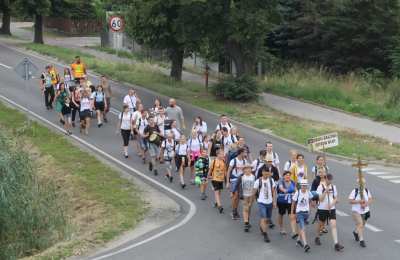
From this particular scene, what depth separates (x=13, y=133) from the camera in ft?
82.5

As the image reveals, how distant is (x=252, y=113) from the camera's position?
93.5 feet

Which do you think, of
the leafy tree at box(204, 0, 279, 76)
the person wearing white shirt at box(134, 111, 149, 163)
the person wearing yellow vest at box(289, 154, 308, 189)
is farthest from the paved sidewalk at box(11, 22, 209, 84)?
the person wearing yellow vest at box(289, 154, 308, 189)

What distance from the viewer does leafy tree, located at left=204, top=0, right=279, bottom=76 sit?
29.8m

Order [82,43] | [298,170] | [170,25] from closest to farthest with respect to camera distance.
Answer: [298,170], [170,25], [82,43]

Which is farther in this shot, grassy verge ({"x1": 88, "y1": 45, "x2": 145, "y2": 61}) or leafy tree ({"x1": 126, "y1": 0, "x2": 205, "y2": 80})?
grassy verge ({"x1": 88, "y1": 45, "x2": 145, "y2": 61})

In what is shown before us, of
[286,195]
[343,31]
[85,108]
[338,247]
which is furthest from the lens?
[343,31]

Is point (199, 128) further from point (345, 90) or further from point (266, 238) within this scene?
point (345, 90)

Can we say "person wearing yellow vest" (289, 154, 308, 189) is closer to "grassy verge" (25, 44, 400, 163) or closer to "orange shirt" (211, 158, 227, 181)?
"orange shirt" (211, 158, 227, 181)

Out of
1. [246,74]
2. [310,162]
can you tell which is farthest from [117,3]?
[310,162]

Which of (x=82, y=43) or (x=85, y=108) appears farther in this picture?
(x=82, y=43)

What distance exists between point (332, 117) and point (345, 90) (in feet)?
14.9

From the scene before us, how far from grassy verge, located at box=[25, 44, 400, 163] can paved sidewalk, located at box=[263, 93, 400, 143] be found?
2.36 ft

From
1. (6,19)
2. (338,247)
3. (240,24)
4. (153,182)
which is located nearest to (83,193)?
(153,182)

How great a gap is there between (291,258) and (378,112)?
50.5 feet
